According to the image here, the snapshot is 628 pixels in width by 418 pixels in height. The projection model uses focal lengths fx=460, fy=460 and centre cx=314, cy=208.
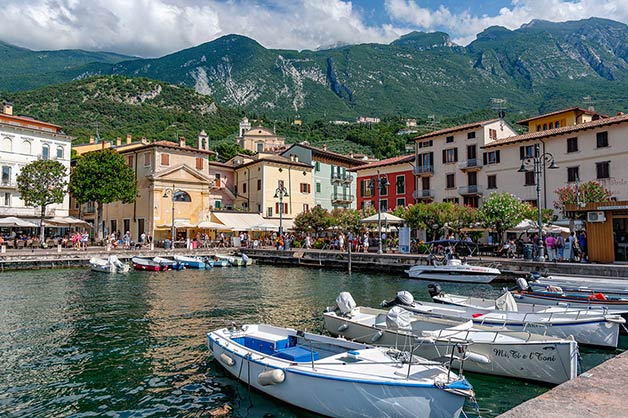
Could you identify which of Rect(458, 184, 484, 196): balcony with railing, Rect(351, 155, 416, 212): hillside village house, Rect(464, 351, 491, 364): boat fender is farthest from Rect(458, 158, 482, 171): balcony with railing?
Rect(464, 351, 491, 364): boat fender

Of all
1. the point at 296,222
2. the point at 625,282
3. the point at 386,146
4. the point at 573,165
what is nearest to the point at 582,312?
the point at 625,282

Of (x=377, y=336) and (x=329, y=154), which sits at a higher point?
(x=329, y=154)

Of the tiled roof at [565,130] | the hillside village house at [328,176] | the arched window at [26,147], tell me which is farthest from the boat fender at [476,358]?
the arched window at [26,147]

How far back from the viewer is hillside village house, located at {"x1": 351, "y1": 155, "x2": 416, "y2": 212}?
177ft

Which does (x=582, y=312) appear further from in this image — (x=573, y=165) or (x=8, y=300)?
(x=573, y=165)

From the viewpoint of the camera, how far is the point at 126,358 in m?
12.3

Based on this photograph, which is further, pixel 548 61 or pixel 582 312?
pixel 548 61

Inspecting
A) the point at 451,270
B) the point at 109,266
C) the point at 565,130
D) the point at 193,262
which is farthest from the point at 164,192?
the point at 565,130

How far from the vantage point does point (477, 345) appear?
10883mm

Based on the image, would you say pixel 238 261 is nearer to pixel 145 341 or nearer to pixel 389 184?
pixel 389 184

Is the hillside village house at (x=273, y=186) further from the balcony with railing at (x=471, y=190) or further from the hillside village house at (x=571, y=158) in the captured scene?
the hillside village house at (x=571, y=158)

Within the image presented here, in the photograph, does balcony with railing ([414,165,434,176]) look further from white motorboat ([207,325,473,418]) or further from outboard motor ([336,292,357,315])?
white motorboat ([207,325,473,418])

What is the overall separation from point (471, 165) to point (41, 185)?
137ft

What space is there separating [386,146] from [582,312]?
8737 centimetres
